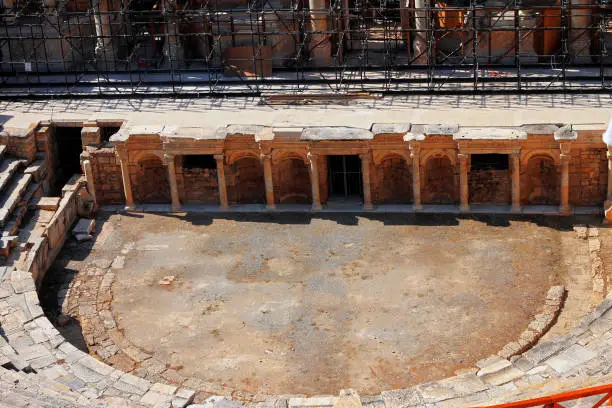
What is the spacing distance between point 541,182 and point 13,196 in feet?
52.1

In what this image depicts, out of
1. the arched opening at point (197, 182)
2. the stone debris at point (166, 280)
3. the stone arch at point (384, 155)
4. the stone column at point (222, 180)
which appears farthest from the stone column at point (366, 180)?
the stone debris at point (166, 280)

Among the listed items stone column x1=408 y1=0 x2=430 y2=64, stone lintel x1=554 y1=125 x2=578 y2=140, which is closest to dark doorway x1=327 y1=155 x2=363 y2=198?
stone lintel x1=554 y1=125 x2=578 y2=140

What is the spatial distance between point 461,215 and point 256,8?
1282 centimetres

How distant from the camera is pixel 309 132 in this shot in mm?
40688

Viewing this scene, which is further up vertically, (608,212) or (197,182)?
(197,182)

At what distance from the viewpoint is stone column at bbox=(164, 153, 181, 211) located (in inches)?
1629

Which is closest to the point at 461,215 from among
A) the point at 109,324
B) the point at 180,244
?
the point at 180,244

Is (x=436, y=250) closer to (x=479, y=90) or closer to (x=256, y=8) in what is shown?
(x=479, y=90)

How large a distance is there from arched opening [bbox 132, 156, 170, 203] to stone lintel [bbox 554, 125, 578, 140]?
12217 mm

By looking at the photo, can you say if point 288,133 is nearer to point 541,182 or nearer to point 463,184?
point 463,184

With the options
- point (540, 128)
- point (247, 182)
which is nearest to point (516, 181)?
point (540, 128)

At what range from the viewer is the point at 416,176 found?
133 ft

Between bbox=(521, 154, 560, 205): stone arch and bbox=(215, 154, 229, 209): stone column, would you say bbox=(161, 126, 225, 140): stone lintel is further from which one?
bbox=(521, 154, 560, 205): stone arch

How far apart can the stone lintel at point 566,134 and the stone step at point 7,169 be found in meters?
16.5
